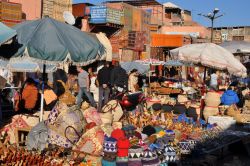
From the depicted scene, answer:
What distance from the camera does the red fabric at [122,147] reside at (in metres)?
6.08

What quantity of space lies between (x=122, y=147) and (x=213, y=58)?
571 cm

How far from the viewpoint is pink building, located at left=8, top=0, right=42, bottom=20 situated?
70.0ft

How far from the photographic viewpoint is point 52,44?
6.45 meters

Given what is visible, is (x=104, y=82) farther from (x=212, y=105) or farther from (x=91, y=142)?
(x=91, y=142)

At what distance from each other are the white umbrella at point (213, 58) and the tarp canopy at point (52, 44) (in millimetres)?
4665

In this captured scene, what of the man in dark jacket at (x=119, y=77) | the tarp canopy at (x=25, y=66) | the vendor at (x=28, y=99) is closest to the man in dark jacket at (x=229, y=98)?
the man in dark jacket at (x=119, y=77)

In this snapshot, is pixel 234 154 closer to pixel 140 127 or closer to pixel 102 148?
pixel 140 127

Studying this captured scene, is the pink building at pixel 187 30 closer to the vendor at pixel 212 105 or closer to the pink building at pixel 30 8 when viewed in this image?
the pink building at pixel 30 8

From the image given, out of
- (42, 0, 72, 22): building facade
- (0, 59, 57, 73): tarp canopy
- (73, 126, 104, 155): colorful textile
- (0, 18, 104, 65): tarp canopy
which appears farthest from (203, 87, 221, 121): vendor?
(42, 0, 72, 22): building facade

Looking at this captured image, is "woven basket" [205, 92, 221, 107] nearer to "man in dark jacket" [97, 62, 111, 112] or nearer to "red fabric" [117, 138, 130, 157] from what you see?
"man in dark jacket" [97, 62, 111, 112]

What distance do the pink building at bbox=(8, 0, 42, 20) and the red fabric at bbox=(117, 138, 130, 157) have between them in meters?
16.4

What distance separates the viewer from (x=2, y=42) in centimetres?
573

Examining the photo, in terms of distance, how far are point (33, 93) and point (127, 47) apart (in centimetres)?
2250

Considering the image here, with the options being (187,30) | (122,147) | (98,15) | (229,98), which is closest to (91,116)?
(122,147)
